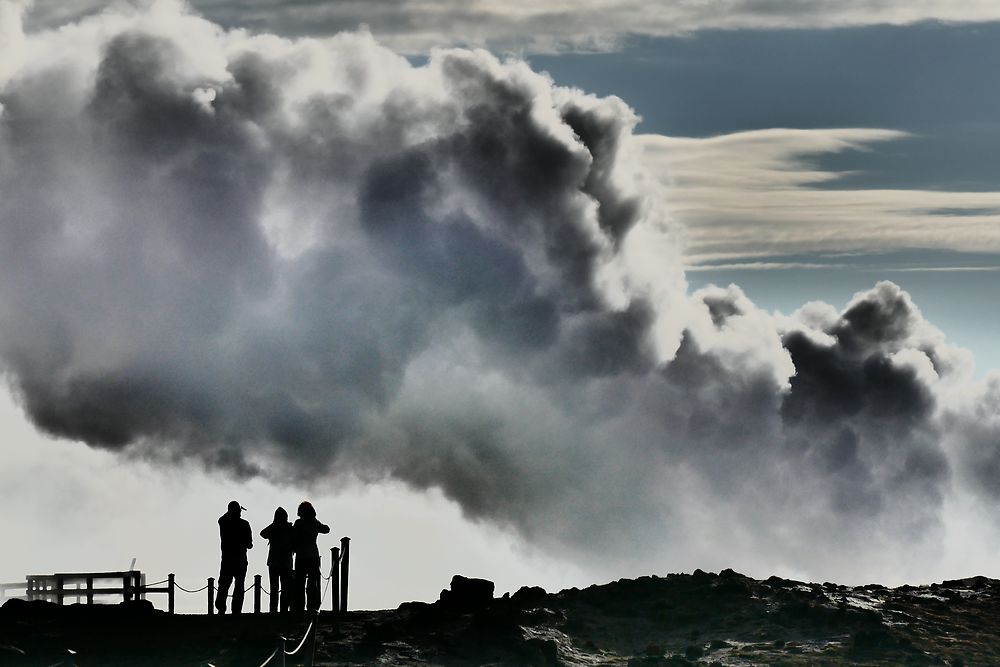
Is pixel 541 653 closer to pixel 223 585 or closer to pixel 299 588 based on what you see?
pixel 299 588

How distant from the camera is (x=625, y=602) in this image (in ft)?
111

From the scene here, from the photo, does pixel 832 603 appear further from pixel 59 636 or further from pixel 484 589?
pixel 59 636

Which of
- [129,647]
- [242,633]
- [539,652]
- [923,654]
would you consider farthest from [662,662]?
[129,647]

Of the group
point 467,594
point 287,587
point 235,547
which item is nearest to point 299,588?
point 287,587

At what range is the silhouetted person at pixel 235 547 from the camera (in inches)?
1261

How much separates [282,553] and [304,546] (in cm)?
48

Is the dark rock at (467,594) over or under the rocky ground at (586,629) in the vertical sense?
over

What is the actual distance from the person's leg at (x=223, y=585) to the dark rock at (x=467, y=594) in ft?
14.9

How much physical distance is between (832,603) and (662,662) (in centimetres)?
670

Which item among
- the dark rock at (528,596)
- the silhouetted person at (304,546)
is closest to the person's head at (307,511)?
the silhouetted person at (304,546)

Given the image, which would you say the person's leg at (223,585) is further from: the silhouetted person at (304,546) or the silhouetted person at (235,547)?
the silhouetted person at (304,546)

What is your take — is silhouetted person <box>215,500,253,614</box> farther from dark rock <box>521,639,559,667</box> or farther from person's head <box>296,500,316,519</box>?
dark rock <box>521,639,559,667</box>

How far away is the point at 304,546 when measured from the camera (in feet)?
104

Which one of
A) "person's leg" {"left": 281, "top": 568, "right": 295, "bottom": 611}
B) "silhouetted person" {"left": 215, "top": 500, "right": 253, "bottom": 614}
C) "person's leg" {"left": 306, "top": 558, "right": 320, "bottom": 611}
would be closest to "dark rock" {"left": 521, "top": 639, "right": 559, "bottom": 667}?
"person's leg" {"left": 306, "top": 558, "right": 320, "bottom": 611}
